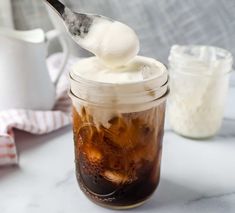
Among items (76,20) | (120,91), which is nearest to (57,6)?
(76,20)

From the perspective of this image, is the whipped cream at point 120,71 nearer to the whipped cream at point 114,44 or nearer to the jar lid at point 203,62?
the whipped cream at point 114,44

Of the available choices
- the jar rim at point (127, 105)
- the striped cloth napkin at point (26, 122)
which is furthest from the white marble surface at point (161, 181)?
the jar rim at point (127, 105)

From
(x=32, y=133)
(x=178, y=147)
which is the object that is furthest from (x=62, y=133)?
(x=178, y=147)

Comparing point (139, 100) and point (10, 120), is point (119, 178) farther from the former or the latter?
point (10, 120)

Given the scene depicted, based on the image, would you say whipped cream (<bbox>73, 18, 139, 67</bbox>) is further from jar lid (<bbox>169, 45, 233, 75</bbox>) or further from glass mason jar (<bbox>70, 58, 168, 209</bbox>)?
jar lid (<bbox>169, 45, 233, 75</bbox>)

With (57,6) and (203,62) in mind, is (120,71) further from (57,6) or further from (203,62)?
(203,62)
